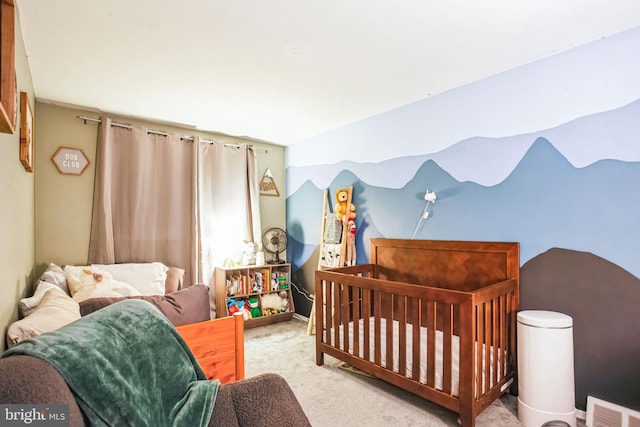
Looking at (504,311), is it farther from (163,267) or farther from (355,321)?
(163,267)

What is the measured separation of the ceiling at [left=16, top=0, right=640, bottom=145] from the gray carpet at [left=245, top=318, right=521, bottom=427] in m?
2.26

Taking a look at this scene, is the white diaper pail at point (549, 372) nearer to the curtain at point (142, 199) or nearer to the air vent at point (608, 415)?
the air vent at point (608, 415)

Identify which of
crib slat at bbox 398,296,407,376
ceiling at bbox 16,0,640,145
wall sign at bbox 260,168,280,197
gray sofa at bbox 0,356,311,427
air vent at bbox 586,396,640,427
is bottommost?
air vent at bbox 586,396,640,427

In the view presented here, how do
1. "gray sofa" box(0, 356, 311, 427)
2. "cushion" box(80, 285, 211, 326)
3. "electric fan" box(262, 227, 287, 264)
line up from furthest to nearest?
"electric fan" box(262, 227, 287, 264), "cushion" box(80, 285, 211, 326), "gray sofa" box(0, 356, 311, 427)

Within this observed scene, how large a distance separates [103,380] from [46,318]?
810mm

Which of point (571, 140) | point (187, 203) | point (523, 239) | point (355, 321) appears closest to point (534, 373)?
point (523, 239)

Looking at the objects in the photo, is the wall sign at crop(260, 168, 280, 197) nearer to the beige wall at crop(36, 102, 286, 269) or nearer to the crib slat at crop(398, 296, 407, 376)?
the beige wall at crop(36, 102, 286, 269)

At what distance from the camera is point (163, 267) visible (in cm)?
333

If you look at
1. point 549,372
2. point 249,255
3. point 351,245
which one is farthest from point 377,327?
point 249,255

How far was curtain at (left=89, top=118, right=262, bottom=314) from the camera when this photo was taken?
10.6 ft

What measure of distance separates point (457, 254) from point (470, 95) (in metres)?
1.24

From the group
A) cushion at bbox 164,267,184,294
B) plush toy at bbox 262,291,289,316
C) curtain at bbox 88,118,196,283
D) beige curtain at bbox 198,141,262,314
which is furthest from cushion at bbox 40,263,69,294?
plush toy at bbox 262,291,289,316

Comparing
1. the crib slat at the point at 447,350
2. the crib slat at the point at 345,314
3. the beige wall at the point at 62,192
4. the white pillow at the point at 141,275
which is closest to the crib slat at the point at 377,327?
the crib slat at the point at 345,314

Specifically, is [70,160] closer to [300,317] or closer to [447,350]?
[300,317]
